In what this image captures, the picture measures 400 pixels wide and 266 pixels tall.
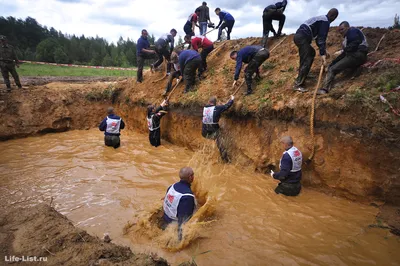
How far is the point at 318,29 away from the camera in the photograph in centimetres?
534

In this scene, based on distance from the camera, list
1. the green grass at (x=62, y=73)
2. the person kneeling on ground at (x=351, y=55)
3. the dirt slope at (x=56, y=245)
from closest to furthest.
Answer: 1. the dirt slope at (x=56, y=245)
2. the person kneeling on ground at (x=351, y=55)
3. the green grass at (x=62, y=73)

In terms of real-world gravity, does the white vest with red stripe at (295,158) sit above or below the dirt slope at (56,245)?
above

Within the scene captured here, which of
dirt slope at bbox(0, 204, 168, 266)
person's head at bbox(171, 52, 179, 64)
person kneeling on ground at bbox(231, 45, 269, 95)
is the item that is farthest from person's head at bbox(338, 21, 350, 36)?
dirt slope at bbox(0, 204, 168, 266)

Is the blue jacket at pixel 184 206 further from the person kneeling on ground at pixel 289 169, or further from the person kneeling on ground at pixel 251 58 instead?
the person kneeling on ground at pixel 251 58

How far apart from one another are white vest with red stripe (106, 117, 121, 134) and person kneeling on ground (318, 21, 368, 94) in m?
6.12

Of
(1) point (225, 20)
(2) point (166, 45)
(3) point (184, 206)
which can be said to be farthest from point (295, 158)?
(1) point (225, 20)

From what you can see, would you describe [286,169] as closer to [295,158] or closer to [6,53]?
[295,158]

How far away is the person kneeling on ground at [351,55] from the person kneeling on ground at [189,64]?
13.3 ft

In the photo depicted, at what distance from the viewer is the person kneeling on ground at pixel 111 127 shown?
7.76m

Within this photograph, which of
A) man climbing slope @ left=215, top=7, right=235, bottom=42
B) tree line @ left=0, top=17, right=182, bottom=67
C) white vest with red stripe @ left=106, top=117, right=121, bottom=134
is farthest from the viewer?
tree line @ left=0, top=17, right=182, bottom=67

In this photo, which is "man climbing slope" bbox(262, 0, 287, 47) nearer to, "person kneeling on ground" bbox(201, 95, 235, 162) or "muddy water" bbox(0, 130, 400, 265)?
"person kneeling on ground" bbox(201, 95, 235, 162)

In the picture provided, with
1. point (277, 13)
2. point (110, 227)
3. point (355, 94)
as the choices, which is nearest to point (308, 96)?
point (355, 94)

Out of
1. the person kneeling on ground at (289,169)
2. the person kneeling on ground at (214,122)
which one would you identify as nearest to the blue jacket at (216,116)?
the person kneeling on ground at (214,122)

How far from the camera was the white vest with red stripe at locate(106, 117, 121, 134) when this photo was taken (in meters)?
7.75
